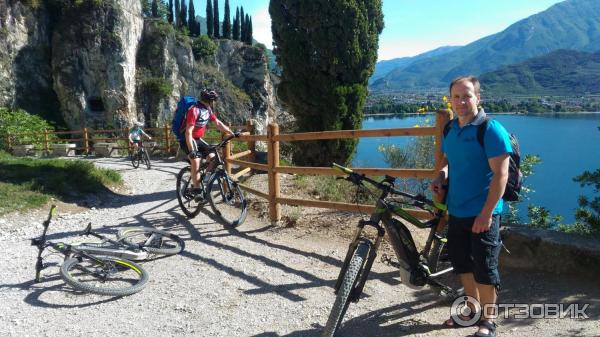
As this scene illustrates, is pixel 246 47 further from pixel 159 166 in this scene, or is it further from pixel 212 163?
pixel 212 163

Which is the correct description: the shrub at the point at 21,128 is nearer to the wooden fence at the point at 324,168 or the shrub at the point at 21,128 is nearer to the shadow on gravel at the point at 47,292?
the wooden fence at the point at 324,168

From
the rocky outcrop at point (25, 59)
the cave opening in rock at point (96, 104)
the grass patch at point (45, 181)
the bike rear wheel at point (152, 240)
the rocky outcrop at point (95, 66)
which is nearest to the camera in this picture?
the bike rear wheel at point (152, 240)

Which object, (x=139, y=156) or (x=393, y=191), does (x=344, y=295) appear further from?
(x=139, y=156)

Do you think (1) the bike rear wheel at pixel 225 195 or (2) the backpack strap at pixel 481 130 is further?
(1) the bike rear wheel at pixel 225 195

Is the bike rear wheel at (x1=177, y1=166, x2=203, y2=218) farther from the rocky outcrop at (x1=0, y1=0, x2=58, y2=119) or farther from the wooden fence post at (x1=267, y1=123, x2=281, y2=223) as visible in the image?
the rocky outcrop at (x1=0, y1=0, x2=58, y2=119)

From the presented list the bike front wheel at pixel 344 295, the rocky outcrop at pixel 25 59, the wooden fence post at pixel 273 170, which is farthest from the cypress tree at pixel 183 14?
the bike front wheel at pixel 344 295

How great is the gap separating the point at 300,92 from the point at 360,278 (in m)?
9.91

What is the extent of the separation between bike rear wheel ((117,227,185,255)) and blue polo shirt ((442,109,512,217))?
3378 mm

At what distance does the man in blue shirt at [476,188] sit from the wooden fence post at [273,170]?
11.3 ft

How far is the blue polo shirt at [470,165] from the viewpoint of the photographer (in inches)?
103

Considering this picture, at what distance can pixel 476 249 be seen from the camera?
2.76m

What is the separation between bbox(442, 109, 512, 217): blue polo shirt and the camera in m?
2.62

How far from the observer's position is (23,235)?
5.94 m

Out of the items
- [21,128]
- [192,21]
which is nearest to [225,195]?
[21,128]
